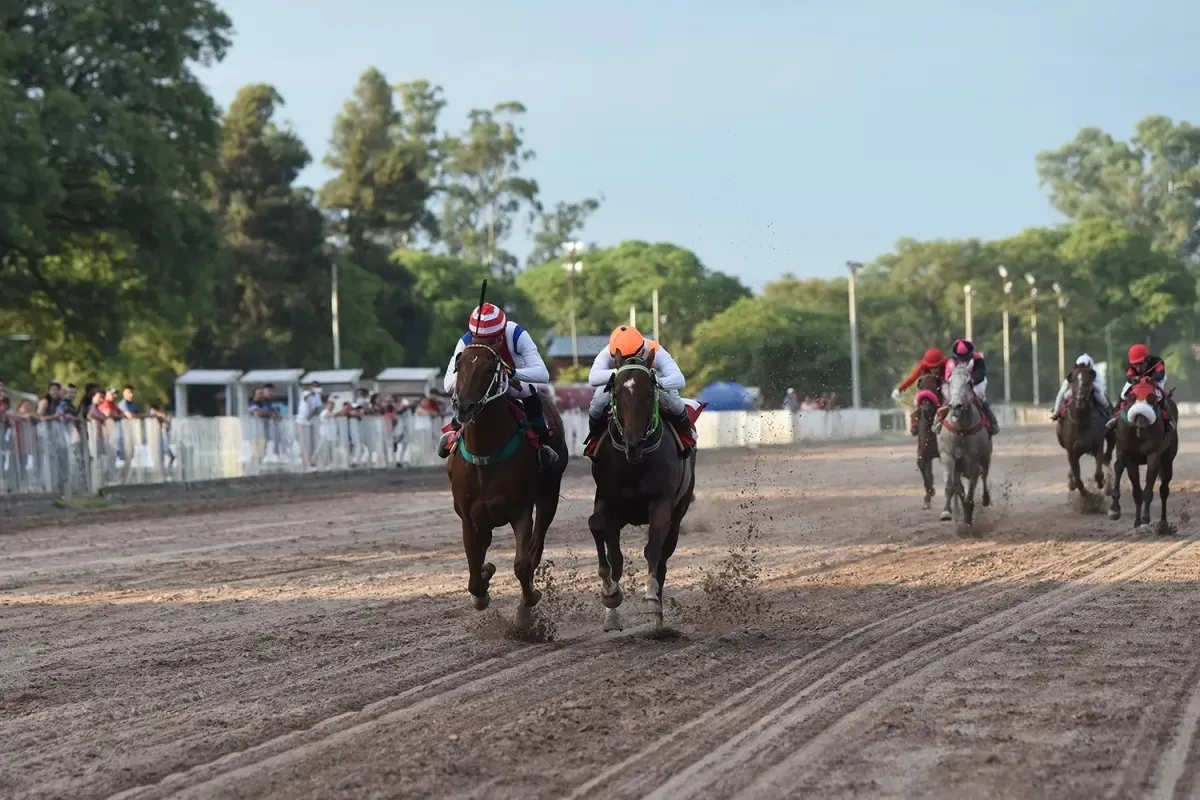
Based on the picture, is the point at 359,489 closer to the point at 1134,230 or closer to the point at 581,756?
the point at 581,756

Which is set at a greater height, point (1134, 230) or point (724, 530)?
point (1134, 230)

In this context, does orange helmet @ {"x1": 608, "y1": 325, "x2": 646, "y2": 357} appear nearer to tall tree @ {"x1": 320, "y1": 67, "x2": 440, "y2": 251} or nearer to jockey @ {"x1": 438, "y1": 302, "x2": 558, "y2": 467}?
jockey @ {"x1": 438, "y1": 302, "x2": 558, "y2": 467}

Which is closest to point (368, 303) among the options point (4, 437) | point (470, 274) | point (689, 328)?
point (689, 328)

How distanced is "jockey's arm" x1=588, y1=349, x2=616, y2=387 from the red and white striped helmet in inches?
28.2

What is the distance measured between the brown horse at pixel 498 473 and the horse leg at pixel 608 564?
0.35 m

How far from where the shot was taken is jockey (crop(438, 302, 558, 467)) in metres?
9.61

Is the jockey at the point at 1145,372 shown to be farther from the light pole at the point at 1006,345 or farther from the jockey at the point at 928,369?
the light pole at the point at 1006,345

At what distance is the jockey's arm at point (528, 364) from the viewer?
9.91 meters

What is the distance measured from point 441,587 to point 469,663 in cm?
397

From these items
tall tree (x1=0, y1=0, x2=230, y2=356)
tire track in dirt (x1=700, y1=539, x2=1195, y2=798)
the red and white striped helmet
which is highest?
tall tree (x1=0, y1=0, x2=230, y2=356)

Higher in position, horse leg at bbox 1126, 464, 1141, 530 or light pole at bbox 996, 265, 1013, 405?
light pole at bbox 996, 265, 1013, 405

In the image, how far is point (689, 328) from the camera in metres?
73.3

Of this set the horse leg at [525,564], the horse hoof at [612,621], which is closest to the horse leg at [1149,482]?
the horse hoof at [612,621]

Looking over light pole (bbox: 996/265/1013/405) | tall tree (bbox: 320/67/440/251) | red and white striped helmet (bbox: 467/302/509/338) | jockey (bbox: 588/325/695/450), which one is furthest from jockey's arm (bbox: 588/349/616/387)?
light pole (bbox: 996/265/1013/405)
